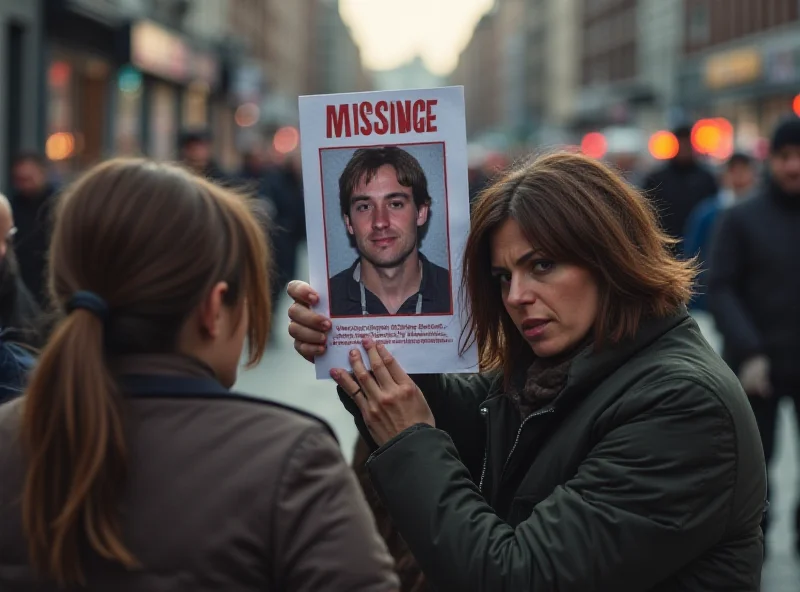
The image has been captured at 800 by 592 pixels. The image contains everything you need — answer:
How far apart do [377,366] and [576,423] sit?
0.40 meters

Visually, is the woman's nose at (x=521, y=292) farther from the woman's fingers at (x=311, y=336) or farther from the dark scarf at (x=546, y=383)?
the woman's fingers at (x=311, y=336)

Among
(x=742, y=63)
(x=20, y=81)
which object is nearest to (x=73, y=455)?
(x=20, y=81)

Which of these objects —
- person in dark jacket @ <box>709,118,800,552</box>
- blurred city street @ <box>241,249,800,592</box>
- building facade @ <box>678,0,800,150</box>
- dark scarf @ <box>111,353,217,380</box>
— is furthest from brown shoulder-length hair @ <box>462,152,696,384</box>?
building facade @ <box>678,0,800,150</box>

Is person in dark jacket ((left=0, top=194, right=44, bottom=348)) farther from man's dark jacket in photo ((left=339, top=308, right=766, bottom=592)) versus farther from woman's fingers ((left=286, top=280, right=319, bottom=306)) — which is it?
man's dark jacket in photo ((left=339, top=308, right=766, bottom=592))

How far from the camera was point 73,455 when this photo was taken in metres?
1.76

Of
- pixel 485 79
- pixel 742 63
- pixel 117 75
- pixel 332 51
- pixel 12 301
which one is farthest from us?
pixel 485 79

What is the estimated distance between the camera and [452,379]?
269 centimetres

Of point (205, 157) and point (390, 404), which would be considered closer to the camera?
point (390, 404)

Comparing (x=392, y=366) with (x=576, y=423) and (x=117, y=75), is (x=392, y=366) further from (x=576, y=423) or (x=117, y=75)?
(x=117, y=75)

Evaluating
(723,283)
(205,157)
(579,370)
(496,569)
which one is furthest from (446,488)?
(205,157)

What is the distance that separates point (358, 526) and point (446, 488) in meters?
0.43

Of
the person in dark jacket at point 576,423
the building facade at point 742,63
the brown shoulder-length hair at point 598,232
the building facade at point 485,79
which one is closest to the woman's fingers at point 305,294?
the person in dark jacket at point 576,423

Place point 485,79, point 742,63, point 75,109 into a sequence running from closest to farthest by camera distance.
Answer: point 75,109 < point 742,63 < point 485,79

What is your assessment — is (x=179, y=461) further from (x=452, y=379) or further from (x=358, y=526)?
(x=452, y=379)
